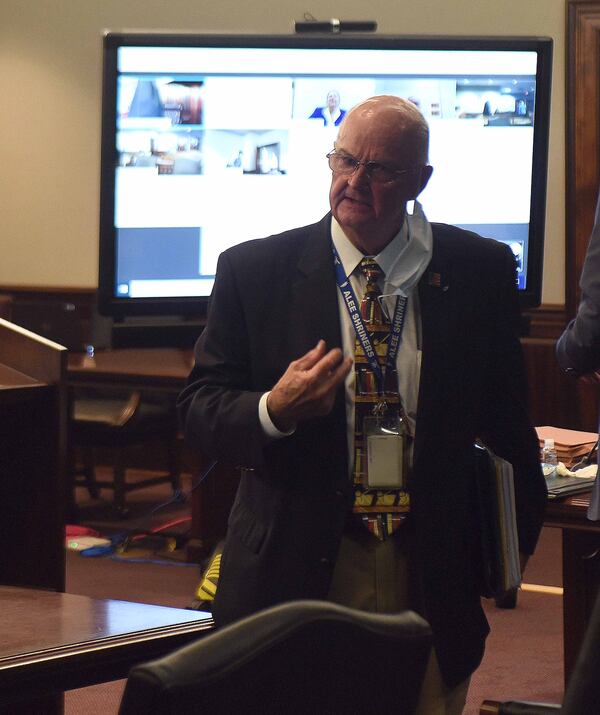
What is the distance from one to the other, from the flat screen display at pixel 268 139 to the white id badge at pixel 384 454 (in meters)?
2.37

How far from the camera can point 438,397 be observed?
198 cm

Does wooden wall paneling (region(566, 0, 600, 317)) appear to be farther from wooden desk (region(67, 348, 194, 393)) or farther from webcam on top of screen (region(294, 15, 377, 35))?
webcam on top of screen (region(294, 15, 377, 35))

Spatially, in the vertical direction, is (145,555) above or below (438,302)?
below

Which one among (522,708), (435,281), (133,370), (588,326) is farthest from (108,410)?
(435,281)

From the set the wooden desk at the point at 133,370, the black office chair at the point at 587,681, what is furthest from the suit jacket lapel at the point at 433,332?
the wooden desk at the point at 133,370

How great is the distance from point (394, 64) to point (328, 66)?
Answer: 24cm

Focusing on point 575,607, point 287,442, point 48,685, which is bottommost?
point 575,607

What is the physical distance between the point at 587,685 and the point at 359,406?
1.10 m

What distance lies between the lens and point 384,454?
193 centimetres

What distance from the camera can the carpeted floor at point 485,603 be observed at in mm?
3854

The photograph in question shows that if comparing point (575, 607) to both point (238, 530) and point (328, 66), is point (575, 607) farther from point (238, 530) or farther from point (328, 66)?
point (328, 66)

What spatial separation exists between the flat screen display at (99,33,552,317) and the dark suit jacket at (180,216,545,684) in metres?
2.23

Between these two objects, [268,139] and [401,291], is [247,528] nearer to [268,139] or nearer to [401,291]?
[401,291]

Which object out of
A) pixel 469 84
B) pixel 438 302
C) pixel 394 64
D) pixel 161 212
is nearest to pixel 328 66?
pixel 394 64
